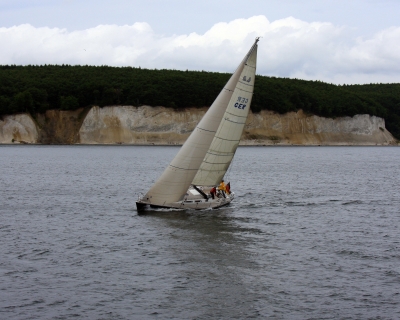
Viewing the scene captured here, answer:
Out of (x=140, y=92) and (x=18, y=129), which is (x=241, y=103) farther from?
(x=140, y=92)

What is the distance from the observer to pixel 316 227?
1340 inches

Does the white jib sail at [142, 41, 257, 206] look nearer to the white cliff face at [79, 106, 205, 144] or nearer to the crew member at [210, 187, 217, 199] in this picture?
the crew member at [210, 187, 217, 199]

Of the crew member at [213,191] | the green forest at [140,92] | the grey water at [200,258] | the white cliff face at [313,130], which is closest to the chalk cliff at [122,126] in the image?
the white cliff face at [313,130]

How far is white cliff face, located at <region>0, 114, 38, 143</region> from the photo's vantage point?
124 m

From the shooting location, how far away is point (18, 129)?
126 m

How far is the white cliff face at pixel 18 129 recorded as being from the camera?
124312 millimetres

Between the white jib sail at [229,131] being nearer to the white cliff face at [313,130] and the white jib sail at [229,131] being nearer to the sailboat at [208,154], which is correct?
the sailboat at [208,154]

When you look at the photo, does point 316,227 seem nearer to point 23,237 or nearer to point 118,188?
point 23,237

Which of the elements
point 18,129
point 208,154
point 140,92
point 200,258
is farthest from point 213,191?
point 140,92

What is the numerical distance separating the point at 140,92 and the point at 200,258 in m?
110

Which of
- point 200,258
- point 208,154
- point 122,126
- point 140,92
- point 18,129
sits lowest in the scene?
point 200,258

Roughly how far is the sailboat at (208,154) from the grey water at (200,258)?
0.92 m

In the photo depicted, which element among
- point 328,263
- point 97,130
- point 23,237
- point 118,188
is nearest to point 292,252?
point 328,263

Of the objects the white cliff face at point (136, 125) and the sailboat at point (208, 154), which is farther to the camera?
the white cliff face at point (136, 125)
